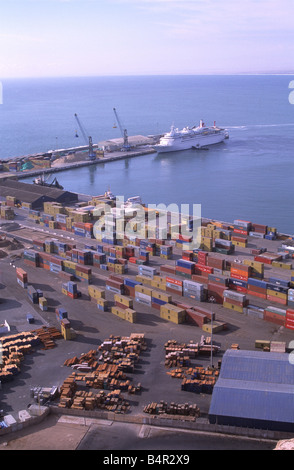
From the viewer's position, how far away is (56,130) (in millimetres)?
84562

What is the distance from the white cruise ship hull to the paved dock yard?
3921cm

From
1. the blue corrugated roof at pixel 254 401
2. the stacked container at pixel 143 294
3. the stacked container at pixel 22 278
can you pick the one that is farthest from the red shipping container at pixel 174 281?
the blue corrugated roof at pixel 254 401

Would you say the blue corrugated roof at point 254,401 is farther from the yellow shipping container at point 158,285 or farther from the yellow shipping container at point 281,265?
the yellow shipping container at point 281,265

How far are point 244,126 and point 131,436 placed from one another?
73491 millimetres

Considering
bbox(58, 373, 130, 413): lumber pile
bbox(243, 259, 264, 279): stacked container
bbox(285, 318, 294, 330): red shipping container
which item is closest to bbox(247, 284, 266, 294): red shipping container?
bbox(243, 259, 264, 279): stacked container

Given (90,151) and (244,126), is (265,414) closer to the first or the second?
(90,151)

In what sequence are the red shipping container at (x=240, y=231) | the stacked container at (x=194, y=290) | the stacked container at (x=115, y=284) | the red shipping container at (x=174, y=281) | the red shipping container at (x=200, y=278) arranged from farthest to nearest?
the red shipping container at (x=240, y=231) < the red shipping container at (x=200, y=278) < the stacked container at (x=115, y=284) < the red shipping container at (x=174, y=281) < the stacked container at (x=194, y=290)

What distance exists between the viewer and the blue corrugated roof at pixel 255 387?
13.3 meters

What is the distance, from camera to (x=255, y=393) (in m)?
14.0

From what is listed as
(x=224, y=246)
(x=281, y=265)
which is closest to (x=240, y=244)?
(x=224, y=246)

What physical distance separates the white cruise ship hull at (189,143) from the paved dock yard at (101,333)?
39211 mm

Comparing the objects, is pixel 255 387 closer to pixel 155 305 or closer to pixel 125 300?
pixel 155 305

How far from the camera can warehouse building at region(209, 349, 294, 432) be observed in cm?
1312

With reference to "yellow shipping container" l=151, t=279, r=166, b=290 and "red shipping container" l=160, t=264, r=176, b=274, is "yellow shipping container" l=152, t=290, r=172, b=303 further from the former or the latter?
"red shipping container" l=160, t=264, r=176, b=274
